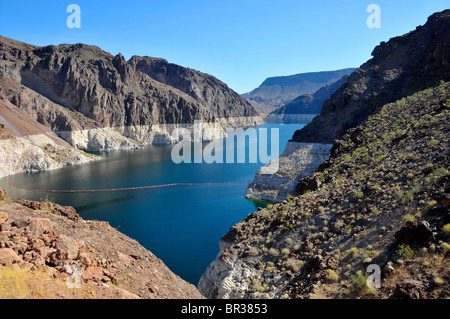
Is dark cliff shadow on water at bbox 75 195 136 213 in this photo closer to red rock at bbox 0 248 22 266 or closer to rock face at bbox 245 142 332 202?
rock face at bbox 245 142 332 202

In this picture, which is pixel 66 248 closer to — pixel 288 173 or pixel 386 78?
pixel 288 173

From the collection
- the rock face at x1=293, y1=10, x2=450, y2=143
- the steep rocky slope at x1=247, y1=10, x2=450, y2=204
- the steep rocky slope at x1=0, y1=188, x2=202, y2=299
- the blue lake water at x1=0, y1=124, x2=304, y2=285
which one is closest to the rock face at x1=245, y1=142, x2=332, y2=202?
the steep rocky slope at x1=247, y1=10, x2=450, y2=204

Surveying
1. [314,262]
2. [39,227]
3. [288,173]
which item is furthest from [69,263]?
[288,173]

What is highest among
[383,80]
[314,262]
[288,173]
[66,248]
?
[383,80]

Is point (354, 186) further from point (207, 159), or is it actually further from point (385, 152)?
point (207, 159)

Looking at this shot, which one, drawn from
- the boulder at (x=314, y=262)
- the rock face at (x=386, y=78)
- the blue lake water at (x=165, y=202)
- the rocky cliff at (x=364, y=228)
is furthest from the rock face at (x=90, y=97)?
the boulder at (x=314, y=262)

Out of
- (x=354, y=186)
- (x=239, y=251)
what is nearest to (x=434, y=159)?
(x=354, y=186)

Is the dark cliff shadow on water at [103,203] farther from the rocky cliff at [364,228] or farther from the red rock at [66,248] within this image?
the red rock at [66,248]
